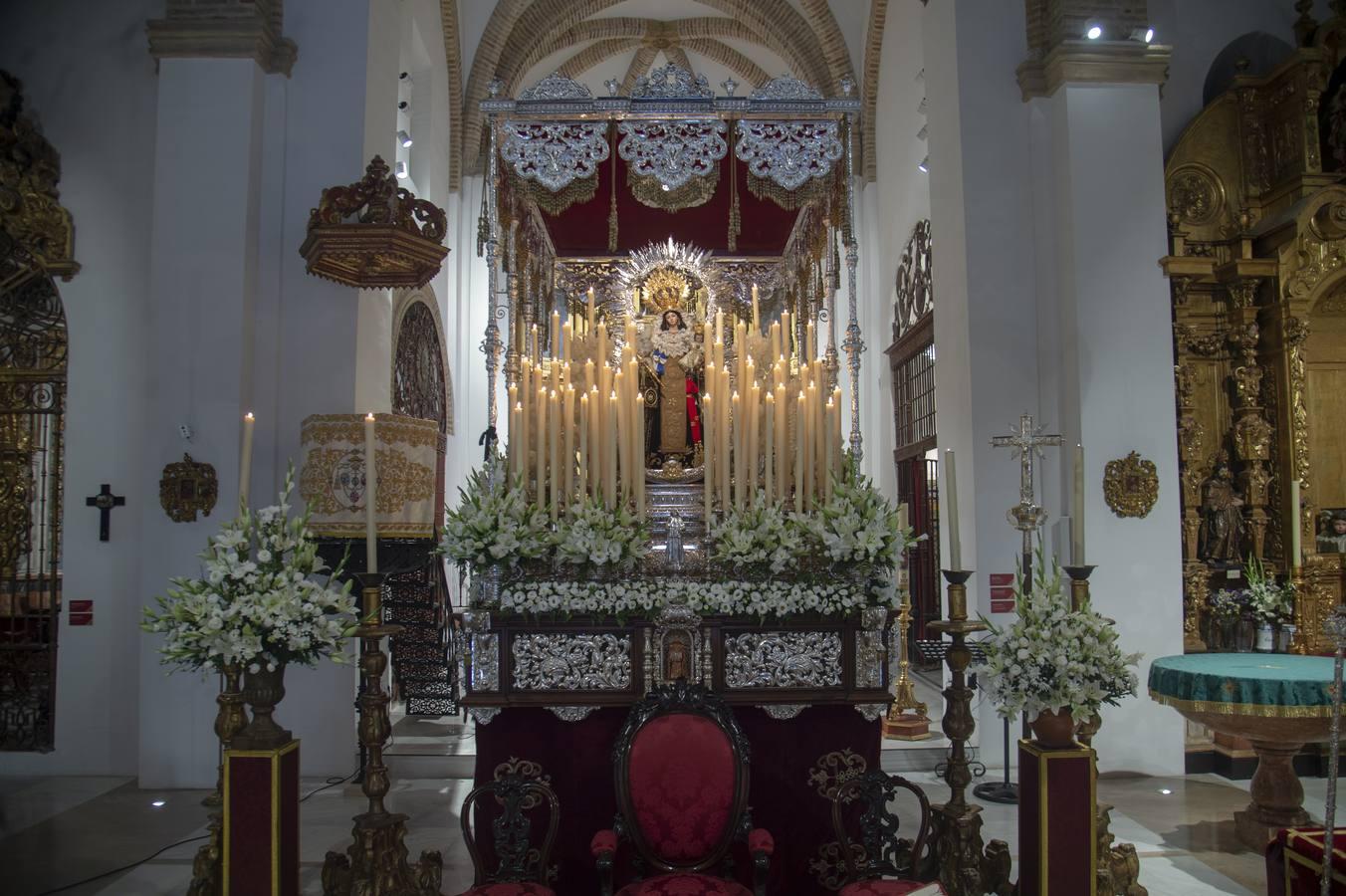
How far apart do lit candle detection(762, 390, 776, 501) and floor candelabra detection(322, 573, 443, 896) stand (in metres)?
1.80

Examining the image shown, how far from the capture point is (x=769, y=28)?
43.1ft

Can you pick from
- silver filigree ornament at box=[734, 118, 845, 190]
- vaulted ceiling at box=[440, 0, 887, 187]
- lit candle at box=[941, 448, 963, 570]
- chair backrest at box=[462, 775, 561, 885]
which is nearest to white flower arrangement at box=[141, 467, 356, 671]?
chair backrest at box=[462, 775, 561, 885]

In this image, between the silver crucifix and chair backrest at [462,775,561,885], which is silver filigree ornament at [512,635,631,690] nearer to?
chair backrest at [462,775,561,885]

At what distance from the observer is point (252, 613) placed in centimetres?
350

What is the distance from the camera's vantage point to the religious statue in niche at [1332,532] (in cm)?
741

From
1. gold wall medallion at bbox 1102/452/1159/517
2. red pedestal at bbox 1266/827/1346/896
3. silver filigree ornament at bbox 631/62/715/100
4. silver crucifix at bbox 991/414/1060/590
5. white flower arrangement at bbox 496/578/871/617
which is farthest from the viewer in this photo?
gold wall medallion at bbox 1102/452/1159/517

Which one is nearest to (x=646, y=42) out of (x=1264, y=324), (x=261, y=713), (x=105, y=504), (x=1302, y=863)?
(x=1264, y=324)

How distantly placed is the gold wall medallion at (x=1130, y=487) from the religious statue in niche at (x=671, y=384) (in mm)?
2791

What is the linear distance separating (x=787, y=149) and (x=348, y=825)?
454 cm

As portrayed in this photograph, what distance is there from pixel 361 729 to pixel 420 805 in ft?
8.19

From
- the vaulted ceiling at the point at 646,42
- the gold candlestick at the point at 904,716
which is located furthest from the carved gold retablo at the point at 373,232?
the vaulted ceiling at the point at 646,42

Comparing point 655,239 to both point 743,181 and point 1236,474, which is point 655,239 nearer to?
point 743,181

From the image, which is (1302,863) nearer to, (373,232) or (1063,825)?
(1063,825)

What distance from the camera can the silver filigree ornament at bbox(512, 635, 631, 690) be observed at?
416cm
